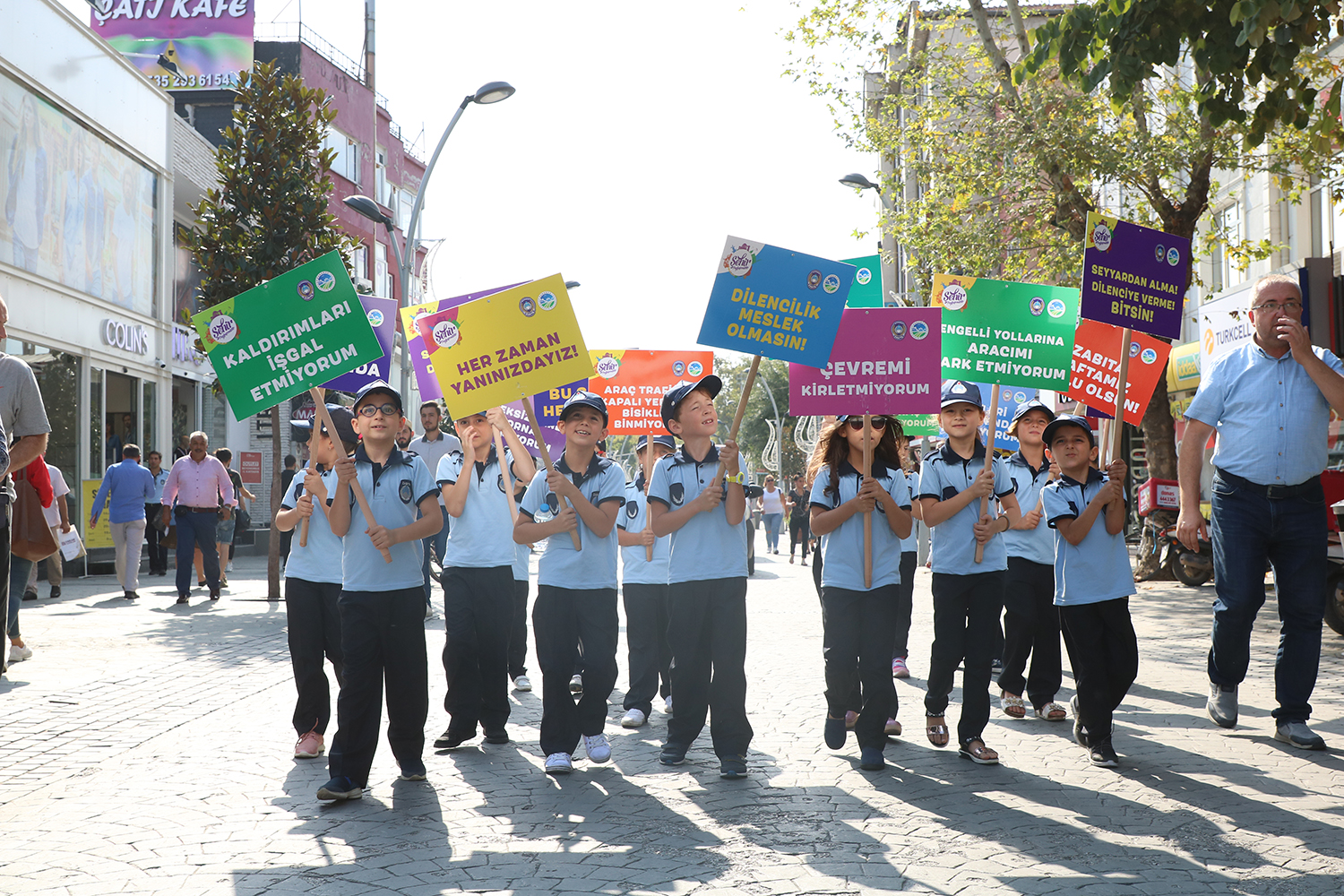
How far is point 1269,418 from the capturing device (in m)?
6.48

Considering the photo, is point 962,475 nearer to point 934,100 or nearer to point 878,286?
point 878,286

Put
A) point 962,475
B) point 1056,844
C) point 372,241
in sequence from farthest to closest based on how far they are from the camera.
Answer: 1. point 372,241
2. point 962,475
3. point 1056,844

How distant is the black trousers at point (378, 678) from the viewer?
18.7ft

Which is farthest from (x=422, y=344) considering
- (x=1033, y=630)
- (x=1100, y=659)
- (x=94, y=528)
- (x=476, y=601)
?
(x=94, y=528)

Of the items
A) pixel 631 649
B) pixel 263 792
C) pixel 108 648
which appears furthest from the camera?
pixel 108 648

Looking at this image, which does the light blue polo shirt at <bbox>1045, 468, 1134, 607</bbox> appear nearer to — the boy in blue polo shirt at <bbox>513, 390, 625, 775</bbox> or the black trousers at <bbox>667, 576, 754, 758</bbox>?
the black trousers at <bbox>667, 576, 754, 758</bbox>

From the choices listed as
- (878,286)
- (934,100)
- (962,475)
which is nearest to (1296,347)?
(962,475)

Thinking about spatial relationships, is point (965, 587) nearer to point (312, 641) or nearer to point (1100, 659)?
point (1100, 659)

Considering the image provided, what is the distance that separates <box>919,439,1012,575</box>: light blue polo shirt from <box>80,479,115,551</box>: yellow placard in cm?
1533

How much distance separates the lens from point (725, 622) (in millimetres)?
6391

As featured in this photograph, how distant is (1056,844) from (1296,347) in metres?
2.88

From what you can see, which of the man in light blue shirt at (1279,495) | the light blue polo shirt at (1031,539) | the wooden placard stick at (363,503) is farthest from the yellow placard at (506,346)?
the man in light blue shirt at (1279,495)

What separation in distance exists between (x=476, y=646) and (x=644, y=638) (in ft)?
4.15

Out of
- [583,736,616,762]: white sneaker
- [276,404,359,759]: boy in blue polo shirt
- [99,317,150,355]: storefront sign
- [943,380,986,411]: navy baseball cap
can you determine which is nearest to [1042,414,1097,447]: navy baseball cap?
[943,380,986,411]: navy baseball cap
